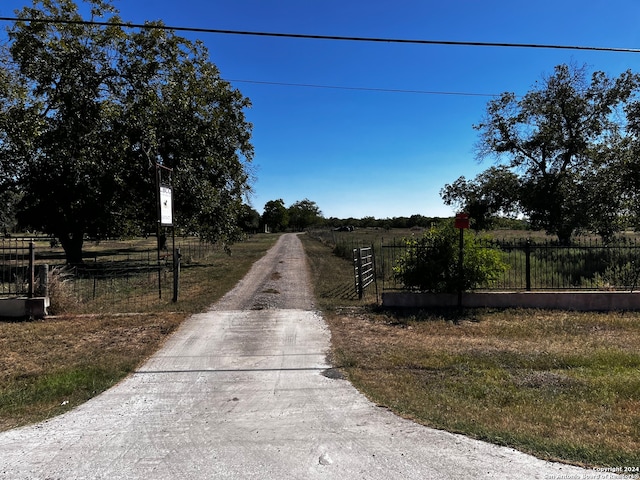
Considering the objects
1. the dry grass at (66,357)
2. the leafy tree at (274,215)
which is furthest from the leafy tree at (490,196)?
the leafy tree at (274,215)

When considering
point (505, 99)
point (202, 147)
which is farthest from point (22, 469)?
point (505, 99)

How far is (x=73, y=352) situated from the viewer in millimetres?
6883

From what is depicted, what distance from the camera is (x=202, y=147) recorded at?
20938 millimetres

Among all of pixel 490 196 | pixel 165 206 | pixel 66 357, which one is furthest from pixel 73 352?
pixel 490 196

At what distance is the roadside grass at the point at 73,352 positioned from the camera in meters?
4.95

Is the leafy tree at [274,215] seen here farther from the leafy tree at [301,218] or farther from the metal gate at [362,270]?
the metal gate at [362,270]

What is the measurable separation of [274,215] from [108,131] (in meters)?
113

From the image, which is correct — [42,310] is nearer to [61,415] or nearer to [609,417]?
[61,415]

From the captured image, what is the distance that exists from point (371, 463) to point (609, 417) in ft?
8.46

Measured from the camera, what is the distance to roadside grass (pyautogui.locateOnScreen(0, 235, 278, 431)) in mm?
4951

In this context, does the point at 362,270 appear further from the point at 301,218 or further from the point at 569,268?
the point at 301,218

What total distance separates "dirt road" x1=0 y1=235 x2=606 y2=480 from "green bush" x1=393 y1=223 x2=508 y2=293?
Answer: 4425mm

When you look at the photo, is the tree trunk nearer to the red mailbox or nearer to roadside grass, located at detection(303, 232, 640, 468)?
roadside grass, located at detection(303, 232, 640, 468)

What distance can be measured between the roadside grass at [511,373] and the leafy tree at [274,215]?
12170 centimetres
